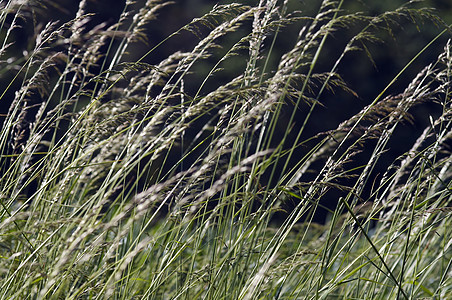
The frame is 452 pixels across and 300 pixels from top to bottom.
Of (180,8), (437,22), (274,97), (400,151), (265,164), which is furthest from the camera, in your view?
(180,8)

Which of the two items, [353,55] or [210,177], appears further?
[353,55]

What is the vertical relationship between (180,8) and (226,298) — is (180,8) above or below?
below

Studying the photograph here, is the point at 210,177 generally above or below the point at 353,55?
above

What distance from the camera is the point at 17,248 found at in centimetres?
173

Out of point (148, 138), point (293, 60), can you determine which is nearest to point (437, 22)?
point (293, 60)

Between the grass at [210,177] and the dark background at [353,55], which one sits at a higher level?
the grass at [210,177]

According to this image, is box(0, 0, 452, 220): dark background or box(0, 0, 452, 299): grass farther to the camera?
box(0, 0, 452, 220): dark background

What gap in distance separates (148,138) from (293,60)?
1.70 feet

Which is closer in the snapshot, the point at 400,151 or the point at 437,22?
Answer: the point at 437,22

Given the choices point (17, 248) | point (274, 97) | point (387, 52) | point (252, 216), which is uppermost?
point (274, 97)

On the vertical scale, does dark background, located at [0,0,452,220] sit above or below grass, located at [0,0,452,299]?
below

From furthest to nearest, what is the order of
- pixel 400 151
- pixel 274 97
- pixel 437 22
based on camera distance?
pixel 400 151, pixel 437 22, pixel 274 97

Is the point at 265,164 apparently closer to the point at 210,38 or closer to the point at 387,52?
the point at 210,38

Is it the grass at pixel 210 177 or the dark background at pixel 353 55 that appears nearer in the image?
the grass at pixel 210 177
